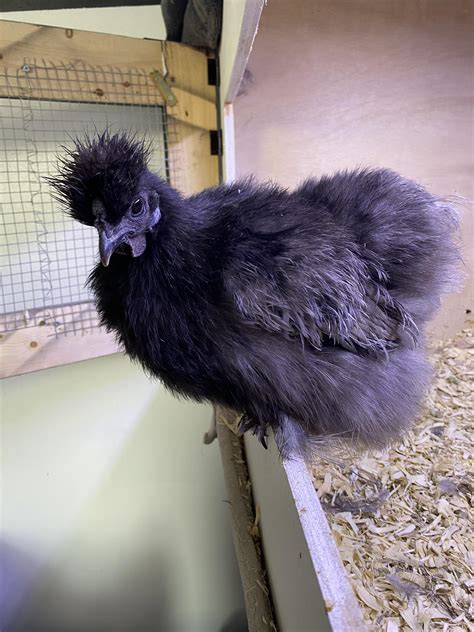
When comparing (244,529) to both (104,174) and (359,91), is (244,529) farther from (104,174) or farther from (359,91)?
(359,91)

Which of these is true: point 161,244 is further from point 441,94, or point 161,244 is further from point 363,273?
point 441,94

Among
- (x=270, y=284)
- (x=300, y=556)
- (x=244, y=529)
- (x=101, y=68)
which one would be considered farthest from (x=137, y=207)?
(x=244, y=529)

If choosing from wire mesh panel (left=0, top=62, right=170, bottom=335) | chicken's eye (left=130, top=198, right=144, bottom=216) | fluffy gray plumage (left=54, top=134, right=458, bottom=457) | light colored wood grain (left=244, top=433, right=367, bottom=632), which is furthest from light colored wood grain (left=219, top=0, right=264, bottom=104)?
light colored wood grain (left=244, top=433, right=367, bottom=632)

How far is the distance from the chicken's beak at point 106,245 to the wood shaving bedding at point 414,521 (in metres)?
0.83

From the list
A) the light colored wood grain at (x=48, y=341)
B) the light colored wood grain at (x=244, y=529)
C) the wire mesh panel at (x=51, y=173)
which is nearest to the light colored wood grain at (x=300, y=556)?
the light colored wood grain at (x=244, y=529)

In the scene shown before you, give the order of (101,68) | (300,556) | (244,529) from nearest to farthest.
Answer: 1. (300,556)
2. (244,529)
3. (101,68)

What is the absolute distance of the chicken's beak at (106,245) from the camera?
88 cm

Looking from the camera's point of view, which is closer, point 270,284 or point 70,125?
point 270,284

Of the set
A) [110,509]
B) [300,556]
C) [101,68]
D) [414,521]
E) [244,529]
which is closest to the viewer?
[300,556]

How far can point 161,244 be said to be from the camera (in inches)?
39.2

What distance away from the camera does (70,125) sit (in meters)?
1.66

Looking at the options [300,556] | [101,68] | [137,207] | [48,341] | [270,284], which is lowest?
[300,556]

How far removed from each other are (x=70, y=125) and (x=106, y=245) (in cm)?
103

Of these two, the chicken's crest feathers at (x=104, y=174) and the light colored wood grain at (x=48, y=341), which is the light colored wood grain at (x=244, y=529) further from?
the chicken's crest feathers at (x=104, y=174)
